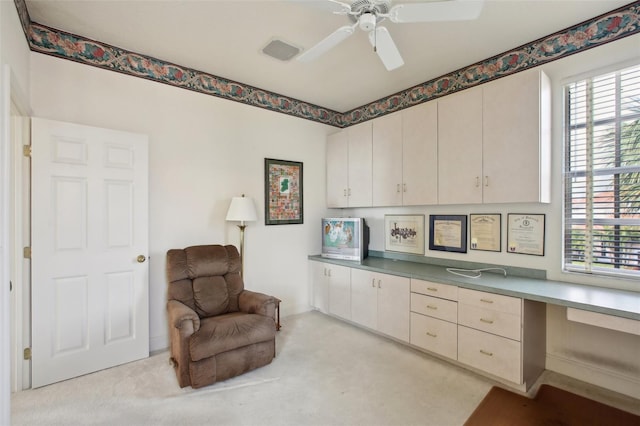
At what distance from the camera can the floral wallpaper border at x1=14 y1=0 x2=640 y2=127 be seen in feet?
7.50

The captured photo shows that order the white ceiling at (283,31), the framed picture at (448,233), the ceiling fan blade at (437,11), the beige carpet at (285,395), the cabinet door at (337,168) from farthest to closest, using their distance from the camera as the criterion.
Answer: the cabinet door at (337,168)
the framed picture at (448,233)
the white ceiling at (283,31)
the beige carpet at (285,395)
the ceiling fan blade at (437,11)

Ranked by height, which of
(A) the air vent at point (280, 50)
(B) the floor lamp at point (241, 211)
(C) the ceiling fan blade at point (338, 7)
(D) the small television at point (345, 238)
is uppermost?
(A) the air vent at point (280, 50)

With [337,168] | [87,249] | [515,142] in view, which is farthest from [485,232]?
[87,249]

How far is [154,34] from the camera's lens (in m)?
2.54

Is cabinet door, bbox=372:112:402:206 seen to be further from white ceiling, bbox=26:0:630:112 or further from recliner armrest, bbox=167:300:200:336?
recliner armrest, bbox=167:300:200:336

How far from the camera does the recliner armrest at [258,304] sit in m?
2.70

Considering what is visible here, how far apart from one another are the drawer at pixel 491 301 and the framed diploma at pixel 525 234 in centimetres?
65

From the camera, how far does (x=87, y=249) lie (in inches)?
100.0

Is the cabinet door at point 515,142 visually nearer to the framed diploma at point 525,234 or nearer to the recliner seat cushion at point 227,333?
the framed diploma at point 525,234

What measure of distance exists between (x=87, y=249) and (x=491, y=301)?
10.8 ft

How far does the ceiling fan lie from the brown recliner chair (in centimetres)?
210

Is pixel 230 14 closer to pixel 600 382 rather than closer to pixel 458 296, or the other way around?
pixel 458 296

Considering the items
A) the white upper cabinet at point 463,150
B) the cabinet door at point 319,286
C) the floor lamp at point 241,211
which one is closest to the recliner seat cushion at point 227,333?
the floor lamp at point 241,211

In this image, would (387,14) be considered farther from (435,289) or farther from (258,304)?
(258,304)
